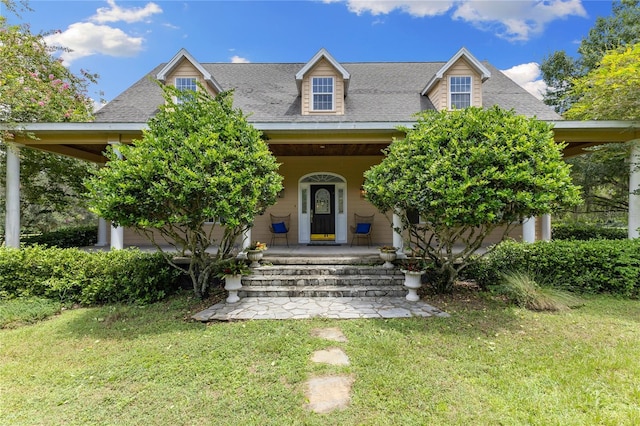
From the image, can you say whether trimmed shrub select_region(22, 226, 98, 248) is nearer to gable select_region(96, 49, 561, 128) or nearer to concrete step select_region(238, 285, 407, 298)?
gable select_region(96, 49, 561, 128)

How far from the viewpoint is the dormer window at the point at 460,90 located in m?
8.78

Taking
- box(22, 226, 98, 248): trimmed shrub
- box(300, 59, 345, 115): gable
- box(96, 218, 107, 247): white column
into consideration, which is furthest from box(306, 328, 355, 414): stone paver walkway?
box(96, 218, 107, 247): white column

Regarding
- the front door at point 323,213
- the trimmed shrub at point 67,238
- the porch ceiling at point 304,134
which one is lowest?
the trimmed shrub at point 67,238

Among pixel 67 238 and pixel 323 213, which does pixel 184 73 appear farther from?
pixel 67 238

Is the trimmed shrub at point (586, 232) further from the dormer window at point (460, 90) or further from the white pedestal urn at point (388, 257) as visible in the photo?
the white pedestal urn at point (388, 257)

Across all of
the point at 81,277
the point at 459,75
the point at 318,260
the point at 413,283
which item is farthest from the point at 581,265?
the point at 81,277

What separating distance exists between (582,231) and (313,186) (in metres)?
8.63

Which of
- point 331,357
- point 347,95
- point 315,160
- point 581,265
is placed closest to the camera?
point 331,357

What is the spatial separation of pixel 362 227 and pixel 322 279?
3.25 metres

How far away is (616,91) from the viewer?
668 cm

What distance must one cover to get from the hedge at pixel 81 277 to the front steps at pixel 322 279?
1.74 meters

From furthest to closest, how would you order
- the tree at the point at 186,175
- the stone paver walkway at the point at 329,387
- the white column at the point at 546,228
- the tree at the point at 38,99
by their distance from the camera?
the white column at the point at 546,228 → the tree at the point at 38,99 → the tree at the point at 186,175 → the stone paver walkway at the point at 329,387

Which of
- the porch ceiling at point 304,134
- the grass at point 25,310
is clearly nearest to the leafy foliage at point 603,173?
the porch ceiling at point 304,134

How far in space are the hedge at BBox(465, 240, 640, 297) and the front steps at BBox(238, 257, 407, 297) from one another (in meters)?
2.12
